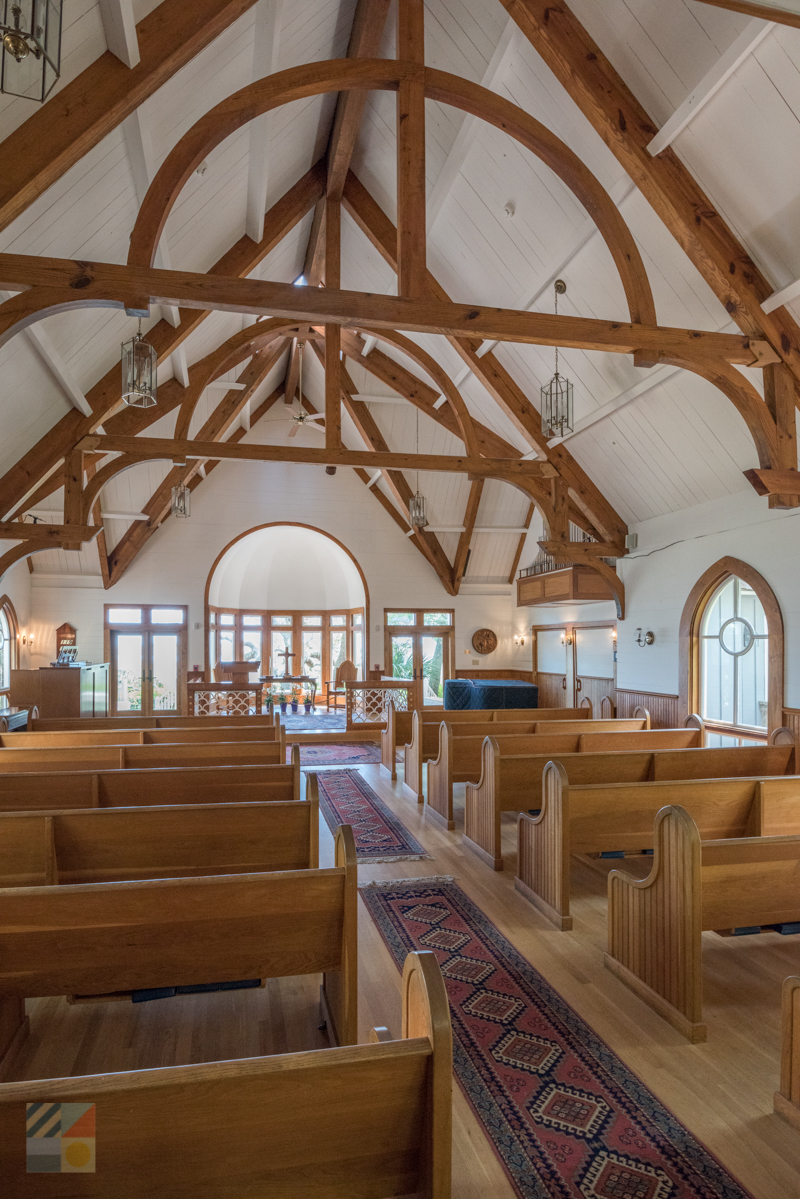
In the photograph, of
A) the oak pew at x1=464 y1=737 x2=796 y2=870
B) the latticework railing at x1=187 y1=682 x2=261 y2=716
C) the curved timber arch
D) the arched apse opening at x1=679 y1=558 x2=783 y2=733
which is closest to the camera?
the curved timber arch

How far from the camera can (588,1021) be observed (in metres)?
3.04

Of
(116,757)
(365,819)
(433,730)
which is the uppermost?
(116,757)

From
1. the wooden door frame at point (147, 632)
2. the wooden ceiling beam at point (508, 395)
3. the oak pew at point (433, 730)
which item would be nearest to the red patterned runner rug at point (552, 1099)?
the oak pew at point (433, 730)

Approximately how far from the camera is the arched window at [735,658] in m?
7.36

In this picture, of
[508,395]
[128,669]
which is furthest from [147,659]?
[508,395]

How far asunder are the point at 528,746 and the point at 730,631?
3.20m

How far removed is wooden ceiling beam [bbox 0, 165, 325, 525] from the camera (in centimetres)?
762

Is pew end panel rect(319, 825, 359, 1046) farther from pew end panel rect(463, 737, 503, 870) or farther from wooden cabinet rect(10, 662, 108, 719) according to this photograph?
wooden cabinet rect(10, 662, 108, 719)

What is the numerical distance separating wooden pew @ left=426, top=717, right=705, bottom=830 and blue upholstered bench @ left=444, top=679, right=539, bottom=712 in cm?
617

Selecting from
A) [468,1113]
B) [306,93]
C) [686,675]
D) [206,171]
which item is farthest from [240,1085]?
[686,675]

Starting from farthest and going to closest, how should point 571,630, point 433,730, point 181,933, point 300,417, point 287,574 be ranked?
point 287,574
point 571,630
point 300,417
point 433,730
point 181,933

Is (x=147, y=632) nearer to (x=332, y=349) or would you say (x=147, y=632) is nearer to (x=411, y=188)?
(x=332, y=349)

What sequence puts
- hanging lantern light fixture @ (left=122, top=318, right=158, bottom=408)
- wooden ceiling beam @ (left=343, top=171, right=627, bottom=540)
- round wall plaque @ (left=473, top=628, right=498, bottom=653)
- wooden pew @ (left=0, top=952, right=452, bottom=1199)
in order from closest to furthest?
1. wooden pew @ (left=0, top=952, right=452, bottom=1199)
2. hanging lantern light fixture @ (left=122, top=318, right=158, bottom=408)
3. wooden ceiling beam @ (left=343, top=171, right=627, bottom=540)
4. round wall plaque @ (left=473, top=628, right=498, bottom=653)

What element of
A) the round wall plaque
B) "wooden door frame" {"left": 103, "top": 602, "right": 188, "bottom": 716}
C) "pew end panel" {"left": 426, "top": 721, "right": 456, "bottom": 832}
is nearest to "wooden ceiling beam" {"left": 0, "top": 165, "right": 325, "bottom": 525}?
"pew end panel" {"left": 426, "top": 721, "right": 456, "bottom": 832}
